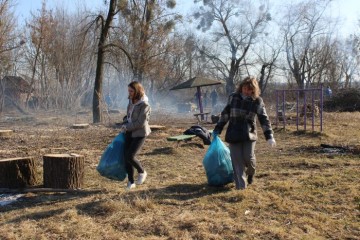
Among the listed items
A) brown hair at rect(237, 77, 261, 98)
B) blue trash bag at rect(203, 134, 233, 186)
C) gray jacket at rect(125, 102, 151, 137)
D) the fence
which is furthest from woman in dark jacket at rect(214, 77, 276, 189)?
the fence

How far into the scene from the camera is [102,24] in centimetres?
1781

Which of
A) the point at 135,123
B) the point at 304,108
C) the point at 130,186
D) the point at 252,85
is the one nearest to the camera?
the point at 252,85

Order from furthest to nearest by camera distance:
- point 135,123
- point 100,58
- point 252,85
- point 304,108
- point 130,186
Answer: point 100,58 → point 304,108 → point 130,186 → point 135,123 → point 252,85

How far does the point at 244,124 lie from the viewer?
16.7 ft

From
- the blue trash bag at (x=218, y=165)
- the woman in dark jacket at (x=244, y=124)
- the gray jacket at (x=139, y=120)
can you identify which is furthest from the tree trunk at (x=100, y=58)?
the woman in dark jacket at (x=244, y=124)

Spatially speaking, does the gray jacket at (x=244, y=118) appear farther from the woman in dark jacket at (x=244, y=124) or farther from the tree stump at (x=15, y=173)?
the tree stump at (x=15, y=173)

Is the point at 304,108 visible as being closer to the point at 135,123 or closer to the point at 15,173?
the point at 135,123

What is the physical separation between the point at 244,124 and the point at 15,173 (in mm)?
3233

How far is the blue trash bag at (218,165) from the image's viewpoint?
213 inches

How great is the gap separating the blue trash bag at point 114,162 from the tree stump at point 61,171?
441mm

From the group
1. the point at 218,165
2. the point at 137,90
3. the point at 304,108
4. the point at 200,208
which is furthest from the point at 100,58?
the point at 200,208

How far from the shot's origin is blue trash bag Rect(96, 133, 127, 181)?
18.0ft

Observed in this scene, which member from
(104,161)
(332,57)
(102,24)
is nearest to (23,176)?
(104,161)

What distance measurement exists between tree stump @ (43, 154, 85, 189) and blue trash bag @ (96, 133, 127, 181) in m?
0.44
